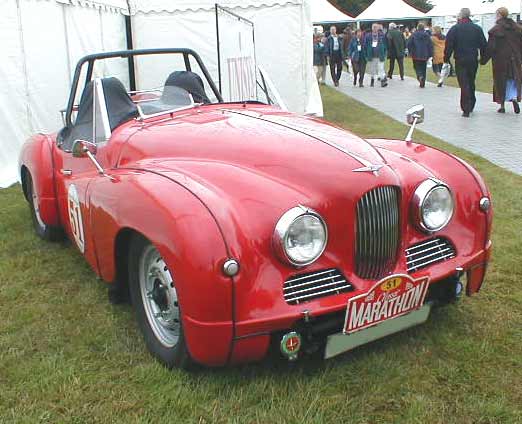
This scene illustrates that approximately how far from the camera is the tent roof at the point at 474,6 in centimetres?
3309

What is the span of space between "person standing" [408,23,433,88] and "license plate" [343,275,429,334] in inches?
616

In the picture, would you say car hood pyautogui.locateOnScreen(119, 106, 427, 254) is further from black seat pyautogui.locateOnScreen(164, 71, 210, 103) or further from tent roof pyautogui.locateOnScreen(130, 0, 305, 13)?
tent roof pyautogui.locateOnScreen(130, 0, 305, 13)

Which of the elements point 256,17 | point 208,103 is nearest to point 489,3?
point 256,17

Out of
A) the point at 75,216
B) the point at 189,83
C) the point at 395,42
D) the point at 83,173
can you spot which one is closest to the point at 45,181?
the point at 83,173

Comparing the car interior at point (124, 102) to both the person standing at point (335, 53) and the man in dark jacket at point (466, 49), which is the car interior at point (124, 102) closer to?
the man in dark jacket at point (466, 49)

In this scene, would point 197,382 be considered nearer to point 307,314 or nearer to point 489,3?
point 307,314

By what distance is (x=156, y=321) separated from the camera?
306 centimetres

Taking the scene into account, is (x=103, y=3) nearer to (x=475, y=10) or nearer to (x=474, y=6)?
(x=475, y=10)

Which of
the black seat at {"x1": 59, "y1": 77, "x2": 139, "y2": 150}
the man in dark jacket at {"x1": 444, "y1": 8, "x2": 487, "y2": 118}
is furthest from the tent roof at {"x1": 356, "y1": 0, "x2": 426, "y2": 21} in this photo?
the black seat at {"x1": 59, "y1": 77, "x2": 139, "y2": 150}

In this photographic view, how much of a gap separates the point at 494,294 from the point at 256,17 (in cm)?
897

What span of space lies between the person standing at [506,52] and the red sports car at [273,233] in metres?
8.48

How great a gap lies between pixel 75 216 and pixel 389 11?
35.1 metres

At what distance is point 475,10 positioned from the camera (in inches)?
1359

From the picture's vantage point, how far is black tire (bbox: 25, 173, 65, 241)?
192 inches
